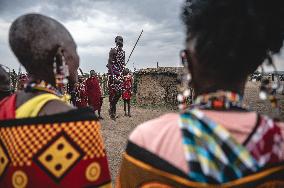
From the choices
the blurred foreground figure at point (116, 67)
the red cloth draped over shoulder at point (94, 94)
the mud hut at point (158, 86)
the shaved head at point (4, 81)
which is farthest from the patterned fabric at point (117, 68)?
the shaved head at point (4, 81)

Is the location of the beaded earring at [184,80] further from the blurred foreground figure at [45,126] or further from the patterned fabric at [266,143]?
the blurred foreground figure at [45,126]

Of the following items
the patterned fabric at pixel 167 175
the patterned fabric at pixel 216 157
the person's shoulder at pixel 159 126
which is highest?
the person's shoulder at pixel 159 126

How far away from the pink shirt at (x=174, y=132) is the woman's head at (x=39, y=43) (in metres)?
0.79

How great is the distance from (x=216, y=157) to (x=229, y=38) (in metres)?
0.48

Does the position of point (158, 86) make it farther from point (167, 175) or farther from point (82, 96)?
point (167, 175)

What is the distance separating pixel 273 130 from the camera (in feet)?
4.93

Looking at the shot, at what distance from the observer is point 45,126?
1.88 m

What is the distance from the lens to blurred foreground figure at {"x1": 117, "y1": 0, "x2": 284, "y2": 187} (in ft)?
4.66

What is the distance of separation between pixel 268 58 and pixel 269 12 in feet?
0.86

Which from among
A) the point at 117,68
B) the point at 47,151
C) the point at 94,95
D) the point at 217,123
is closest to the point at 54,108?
the point at 47,151

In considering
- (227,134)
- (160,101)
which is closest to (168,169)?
(227,134)

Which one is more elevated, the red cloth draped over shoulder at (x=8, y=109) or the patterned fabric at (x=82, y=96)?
the red cloth draped over shoulder at (x=8, y=109)

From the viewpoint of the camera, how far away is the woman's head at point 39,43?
6.47 feet

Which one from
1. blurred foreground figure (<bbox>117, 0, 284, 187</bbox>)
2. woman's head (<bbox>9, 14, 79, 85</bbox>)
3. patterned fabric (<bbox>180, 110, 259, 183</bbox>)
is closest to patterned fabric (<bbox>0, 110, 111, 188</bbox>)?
woman's head (<bbox>9, 14, 79, 85</bbox>)
